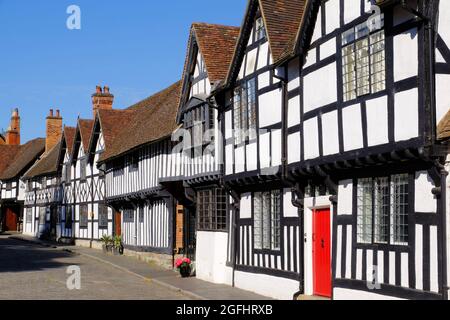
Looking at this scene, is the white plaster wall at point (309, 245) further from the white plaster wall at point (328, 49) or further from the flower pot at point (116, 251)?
the flower pot at point (116, 251)

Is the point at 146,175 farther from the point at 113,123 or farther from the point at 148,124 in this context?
the point at 113,123

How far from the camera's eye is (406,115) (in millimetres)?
11516

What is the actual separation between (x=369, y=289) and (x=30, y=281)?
11740 millimetres

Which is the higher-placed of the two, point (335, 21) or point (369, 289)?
point (335, 21)

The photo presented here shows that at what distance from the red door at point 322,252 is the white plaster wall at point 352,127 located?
222cm

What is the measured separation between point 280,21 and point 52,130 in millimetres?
42182

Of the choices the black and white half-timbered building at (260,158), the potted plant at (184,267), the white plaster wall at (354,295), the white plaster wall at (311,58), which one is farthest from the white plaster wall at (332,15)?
the potted plant at (184,267)

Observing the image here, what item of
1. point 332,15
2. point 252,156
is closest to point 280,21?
point 332,15

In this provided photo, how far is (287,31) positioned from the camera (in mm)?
16750

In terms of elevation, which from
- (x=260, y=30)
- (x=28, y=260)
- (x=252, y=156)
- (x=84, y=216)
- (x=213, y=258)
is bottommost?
(x=28, y=260)

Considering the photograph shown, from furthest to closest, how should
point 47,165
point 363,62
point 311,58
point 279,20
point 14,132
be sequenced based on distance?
point 14,132, point 47,165, point 279,20, point 311,58, point 363,62

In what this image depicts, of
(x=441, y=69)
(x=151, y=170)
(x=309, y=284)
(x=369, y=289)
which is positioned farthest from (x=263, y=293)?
(x=151, y=170)
